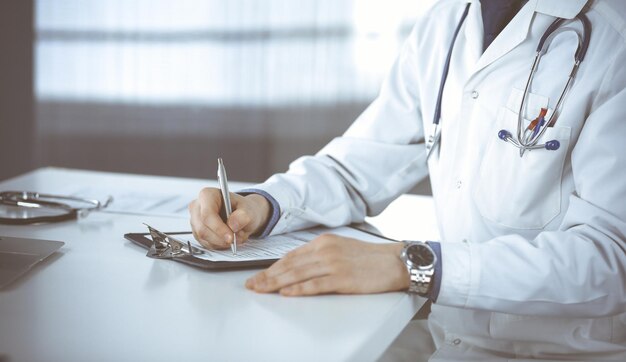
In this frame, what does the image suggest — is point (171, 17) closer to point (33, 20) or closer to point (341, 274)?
point (33, 20)

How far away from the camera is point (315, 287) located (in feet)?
3.06

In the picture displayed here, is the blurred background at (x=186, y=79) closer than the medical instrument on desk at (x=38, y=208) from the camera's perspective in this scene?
No

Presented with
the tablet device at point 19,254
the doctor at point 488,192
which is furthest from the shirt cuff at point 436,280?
the tablet device at point 19,254

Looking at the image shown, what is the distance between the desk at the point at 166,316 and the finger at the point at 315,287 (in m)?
0.01

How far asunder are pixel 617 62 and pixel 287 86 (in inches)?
132

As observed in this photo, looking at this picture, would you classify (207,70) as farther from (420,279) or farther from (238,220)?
(420,279)

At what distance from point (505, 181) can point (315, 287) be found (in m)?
0.48

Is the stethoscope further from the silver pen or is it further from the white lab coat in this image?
the silver pen

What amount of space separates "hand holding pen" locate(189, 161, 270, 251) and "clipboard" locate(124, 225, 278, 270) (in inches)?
1.3

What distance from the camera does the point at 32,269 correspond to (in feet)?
3.33

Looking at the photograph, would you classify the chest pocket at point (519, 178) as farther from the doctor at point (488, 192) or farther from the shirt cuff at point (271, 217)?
the shirt cuff at point (271, 217)

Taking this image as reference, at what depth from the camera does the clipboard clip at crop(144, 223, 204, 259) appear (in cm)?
108

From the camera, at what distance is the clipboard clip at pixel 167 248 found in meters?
1.08

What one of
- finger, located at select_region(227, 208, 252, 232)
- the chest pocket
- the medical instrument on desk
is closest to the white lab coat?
the chest pocket
